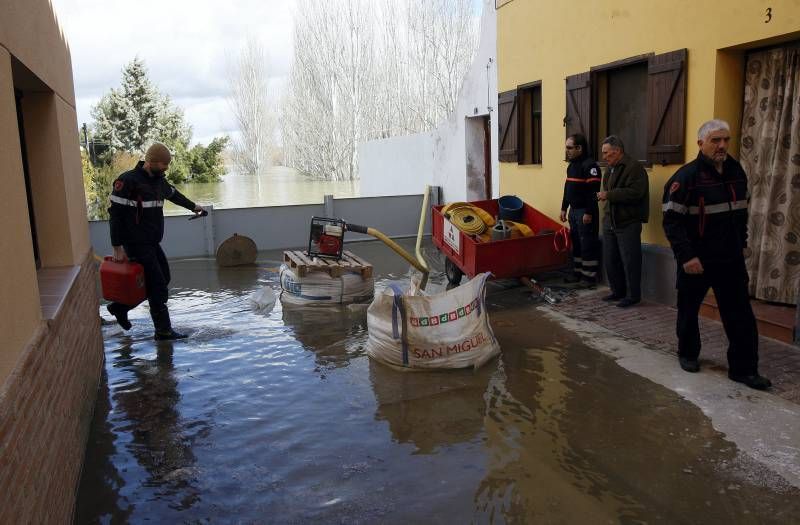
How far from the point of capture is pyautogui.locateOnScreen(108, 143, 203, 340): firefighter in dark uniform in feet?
20.1

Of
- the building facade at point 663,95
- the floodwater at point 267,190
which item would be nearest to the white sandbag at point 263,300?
the building facade at point 663,95

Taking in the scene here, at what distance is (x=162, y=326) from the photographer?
257 inches

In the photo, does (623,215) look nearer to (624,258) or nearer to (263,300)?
(624,258)

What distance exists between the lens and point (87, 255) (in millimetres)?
6098

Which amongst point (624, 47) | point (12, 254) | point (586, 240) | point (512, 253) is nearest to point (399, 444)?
point (12, 254)

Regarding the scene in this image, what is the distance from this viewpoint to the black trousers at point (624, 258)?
694 cm

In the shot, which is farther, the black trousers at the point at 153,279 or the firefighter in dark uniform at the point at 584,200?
the firefighter in dark uniform at the point at 584,200

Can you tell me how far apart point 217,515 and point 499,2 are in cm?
918

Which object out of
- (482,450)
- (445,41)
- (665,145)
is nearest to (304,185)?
(445,41)

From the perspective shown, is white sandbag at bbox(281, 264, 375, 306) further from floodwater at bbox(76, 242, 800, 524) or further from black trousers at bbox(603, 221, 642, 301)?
black trousers at bbox(603, 221, 642, 301)

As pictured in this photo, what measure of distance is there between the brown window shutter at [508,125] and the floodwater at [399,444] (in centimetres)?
471

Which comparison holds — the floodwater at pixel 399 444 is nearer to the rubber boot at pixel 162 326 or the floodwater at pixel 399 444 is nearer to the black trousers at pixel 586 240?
the rubber boot at pixel 162 326

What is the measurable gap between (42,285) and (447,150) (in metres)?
10.5

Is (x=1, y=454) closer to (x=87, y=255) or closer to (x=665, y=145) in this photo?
(x=87, y=255)
